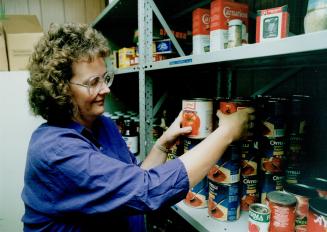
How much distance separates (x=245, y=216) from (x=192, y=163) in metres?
0.36

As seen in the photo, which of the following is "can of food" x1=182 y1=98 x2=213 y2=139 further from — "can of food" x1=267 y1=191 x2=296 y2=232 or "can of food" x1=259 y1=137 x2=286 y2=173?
"can of food" x1=267 y1=191 x2=296 y2=232

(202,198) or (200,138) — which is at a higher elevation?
(200,138)

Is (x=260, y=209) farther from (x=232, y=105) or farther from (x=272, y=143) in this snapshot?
(x=232, y=105)

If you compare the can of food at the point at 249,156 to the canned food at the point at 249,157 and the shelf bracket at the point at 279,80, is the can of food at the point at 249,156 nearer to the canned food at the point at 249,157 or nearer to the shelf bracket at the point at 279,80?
the canned food at the point at 249,157

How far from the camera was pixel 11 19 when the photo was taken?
2.28 m

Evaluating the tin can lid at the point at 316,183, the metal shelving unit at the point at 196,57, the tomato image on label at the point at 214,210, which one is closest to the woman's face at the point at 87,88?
the metal shelving unit at the point at 196,57

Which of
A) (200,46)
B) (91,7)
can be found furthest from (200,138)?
(91,7)

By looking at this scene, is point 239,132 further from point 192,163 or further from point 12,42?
point 12,42

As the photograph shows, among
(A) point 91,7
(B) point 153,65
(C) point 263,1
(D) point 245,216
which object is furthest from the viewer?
(A) point 91,7

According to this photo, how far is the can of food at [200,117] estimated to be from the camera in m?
0.98

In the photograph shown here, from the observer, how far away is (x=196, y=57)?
94 cm

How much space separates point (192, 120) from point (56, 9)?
97.3 inches

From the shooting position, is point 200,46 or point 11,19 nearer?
point 200,46

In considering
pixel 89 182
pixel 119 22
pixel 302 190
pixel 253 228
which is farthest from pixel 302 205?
pixel 119 22
